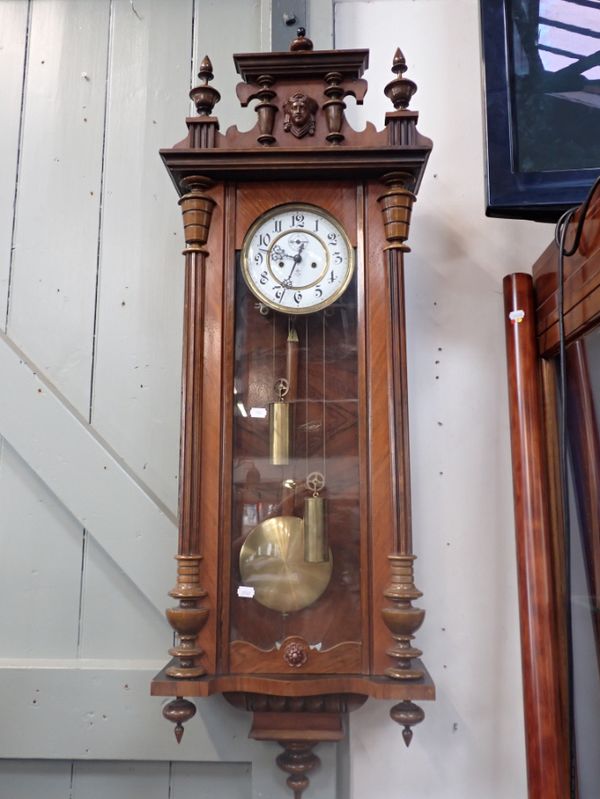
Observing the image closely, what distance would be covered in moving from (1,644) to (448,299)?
83 cm

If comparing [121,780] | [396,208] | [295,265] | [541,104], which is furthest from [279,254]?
[121,780]

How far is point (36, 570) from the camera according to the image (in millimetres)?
859

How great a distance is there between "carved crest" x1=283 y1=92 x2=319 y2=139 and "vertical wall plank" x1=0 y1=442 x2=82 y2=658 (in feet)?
2.02

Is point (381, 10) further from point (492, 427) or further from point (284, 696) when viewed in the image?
point (284, 696)

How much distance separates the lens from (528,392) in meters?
0.75

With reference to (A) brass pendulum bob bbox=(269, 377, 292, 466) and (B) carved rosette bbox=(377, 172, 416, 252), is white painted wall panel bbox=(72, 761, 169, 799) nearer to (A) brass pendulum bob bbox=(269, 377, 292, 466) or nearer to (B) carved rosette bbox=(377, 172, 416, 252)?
(A) brass pendulum bob bbox=(269, 377, 292, 466)

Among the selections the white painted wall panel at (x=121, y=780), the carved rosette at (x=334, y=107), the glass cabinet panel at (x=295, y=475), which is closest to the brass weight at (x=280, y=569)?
the glass cabinet panel at (x=295, y=475)

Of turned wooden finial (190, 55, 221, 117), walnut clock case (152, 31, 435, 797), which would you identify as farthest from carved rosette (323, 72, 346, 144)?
turned wooden finial (190, 55, 221, 117)

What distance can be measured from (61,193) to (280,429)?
0.56m

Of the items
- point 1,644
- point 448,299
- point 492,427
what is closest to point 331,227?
point 448,299

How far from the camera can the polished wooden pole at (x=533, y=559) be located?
669mm

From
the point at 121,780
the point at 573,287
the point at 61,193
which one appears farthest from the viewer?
the point at 61,193

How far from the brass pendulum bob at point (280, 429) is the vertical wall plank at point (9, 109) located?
0.49 meters

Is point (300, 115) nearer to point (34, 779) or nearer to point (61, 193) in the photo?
point (61, 193)
